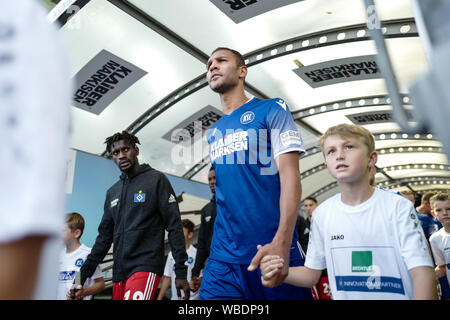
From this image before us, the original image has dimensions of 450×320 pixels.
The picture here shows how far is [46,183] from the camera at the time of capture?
0.55m

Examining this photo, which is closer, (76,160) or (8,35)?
(8,35)

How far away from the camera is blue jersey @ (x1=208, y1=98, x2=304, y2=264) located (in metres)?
2.39

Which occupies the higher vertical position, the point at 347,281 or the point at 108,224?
the point at 108,224

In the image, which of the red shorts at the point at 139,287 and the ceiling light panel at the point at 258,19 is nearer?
the red shorts at the point at 139,287

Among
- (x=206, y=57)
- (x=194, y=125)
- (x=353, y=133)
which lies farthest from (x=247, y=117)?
(x=194, y=125)

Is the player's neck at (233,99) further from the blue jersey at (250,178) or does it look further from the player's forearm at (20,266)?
the player's forearm at (20,266)

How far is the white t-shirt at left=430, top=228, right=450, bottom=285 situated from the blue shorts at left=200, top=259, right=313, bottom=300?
10.2 feet

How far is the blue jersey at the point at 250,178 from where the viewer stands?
2387 mm

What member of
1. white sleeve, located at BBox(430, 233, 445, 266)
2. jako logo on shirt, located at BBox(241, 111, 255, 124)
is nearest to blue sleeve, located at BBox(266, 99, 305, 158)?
jako logo on shirt, located at BBox(241, 111, 255, 124)

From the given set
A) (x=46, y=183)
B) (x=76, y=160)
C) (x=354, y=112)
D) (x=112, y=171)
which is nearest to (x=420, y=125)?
(x=46, y=183)

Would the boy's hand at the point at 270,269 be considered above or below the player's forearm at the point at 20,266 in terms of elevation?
above

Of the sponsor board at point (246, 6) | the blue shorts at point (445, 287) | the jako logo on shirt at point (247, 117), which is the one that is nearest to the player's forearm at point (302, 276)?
the jako logo on shirt at point (247, 117)

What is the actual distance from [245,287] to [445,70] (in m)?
1.94
